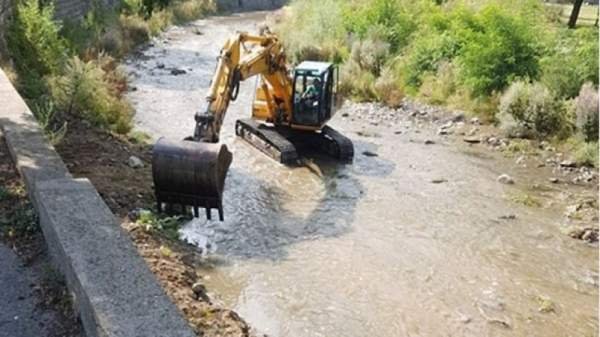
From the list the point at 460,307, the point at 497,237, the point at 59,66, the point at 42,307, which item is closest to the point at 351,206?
the point at 497,237

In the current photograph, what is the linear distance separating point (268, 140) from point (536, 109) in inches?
252

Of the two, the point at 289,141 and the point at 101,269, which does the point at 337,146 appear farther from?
the point at 101,269

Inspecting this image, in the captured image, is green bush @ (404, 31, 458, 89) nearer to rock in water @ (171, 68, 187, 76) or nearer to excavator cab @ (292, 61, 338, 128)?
excavator cab @ (292, 61, 338, 128)

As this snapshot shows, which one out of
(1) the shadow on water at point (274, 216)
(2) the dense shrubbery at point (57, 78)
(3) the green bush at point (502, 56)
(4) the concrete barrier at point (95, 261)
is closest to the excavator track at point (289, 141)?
(1) the shadow on water at point (274, 216)

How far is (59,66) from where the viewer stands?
12.7m

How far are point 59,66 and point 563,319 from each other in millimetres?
9875

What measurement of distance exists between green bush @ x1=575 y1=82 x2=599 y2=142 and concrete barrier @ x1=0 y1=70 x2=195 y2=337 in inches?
463

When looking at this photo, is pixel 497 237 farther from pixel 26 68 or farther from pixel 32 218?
pixel 26 68

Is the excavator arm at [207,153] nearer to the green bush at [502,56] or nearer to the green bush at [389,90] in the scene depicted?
the green bush at [389,90]

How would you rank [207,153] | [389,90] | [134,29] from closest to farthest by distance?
[207,153], [389,90], [134,29]

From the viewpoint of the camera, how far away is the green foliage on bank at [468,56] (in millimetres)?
15367

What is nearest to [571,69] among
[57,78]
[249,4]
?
[57,78]

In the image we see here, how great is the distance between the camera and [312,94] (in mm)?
12844

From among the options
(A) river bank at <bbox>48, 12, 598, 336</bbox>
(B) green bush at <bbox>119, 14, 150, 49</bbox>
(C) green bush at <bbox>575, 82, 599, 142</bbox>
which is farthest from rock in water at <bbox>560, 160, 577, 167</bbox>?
(B) green bush at <bbox>119, 14, 150, 49</bbox>
